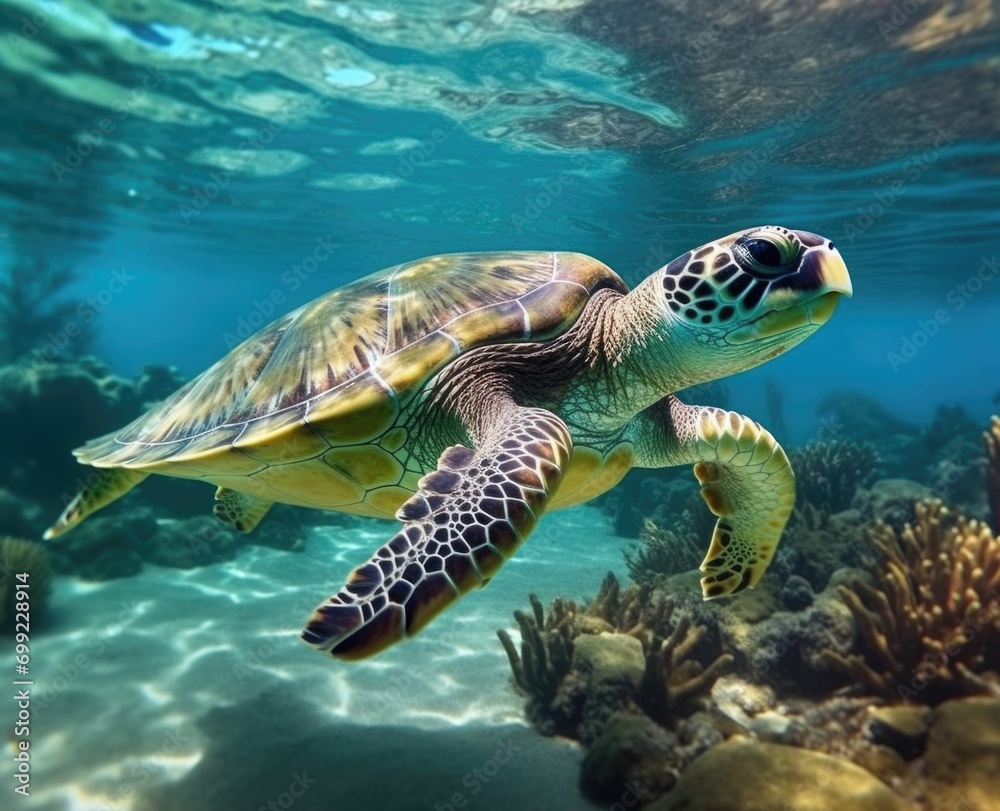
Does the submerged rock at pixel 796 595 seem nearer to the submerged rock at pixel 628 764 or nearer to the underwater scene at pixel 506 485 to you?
the underwater scene at pixel 506 485

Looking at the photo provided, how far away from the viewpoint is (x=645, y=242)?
2505 cm

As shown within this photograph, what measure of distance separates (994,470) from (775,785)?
5.74 metres

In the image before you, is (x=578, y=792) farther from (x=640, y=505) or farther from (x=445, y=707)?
(x=640, y=505)

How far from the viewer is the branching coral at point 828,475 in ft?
30.5

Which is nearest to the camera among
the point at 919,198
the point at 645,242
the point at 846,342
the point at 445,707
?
the point at 445,707

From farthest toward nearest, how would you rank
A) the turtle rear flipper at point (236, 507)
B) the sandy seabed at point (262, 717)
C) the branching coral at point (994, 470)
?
the branching coral at point (994, 470) → the turtle rear flipper at point (236, 507) → the sandy seabed at point (262, 717)

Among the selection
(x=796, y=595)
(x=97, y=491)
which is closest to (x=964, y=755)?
(x=796, y=595)

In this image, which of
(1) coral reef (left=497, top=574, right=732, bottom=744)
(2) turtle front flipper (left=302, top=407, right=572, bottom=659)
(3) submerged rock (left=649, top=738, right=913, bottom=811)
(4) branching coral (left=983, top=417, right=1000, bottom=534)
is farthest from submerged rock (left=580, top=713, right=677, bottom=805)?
(4) branching coral (left=983, top=417, right=1000, bottom=534)

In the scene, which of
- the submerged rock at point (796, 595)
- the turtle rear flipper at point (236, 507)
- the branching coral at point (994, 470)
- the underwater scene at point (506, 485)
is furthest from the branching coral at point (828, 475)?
the turtle rear flipper at point (236, 507)

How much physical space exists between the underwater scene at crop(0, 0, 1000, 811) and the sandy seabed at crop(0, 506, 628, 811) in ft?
0.11

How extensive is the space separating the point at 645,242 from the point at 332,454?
2387 centimetres

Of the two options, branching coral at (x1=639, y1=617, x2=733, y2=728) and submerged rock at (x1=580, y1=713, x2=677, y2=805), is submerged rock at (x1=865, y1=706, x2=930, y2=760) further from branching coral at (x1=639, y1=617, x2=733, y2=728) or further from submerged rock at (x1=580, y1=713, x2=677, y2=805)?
submerged rock at (x1=580, y1=713, x2=677, y2=805)

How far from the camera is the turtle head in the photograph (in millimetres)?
2875

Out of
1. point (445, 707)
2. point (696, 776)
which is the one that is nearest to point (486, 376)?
point (696, 776)
